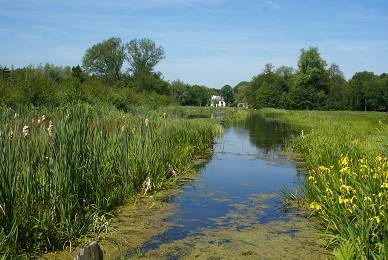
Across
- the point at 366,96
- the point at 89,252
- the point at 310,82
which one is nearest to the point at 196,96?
the point at 310,82

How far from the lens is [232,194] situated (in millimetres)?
8477

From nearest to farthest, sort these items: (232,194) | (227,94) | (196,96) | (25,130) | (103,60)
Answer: (25,130)
(232,194)
(103,60)
(196,96)
(227,94)

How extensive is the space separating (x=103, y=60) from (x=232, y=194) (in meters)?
70.9

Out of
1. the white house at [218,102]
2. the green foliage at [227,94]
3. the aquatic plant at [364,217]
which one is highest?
the green foliage at [227,94]

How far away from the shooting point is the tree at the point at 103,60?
74562mm

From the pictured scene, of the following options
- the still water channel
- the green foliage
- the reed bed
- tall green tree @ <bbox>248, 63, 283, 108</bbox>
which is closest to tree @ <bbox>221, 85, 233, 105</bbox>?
the green foliage

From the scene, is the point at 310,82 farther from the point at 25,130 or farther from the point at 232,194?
the point at 25,130

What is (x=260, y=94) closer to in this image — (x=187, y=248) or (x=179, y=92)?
(x=179, y=92)

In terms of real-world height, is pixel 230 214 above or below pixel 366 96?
below

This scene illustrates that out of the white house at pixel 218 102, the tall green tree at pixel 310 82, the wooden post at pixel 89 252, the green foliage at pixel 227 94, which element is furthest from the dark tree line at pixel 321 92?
the green foliage at pixel 227 94

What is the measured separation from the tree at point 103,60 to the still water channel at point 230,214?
217ft

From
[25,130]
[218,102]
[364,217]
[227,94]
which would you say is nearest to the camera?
[364,217]

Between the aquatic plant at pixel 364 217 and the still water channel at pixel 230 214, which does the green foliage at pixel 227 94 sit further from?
the aquatic plant at pixel 364 217

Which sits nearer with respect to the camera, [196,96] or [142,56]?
[142,56]
